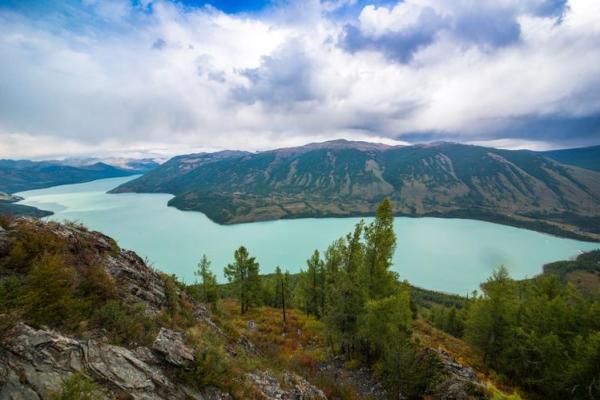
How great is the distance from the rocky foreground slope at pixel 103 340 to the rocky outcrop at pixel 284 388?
0.21 feet

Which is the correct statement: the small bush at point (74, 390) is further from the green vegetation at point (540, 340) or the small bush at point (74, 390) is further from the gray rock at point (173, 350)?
the green vegetation at point (540, 340)

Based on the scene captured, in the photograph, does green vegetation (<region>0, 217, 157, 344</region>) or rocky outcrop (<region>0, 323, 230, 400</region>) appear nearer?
rocky outcrop (<region>0, 323, 230, 400</region>)

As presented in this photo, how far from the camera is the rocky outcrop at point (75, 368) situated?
6711 millimetres

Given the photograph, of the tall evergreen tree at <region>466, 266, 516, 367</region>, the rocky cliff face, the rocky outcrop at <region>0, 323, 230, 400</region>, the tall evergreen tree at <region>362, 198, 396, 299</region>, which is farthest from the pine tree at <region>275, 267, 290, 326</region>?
the rocky outcrop at <region>0, 323, 230, 400</region>

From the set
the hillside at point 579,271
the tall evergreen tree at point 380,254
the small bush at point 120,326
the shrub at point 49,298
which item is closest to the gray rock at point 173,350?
the small bush at point 120,326

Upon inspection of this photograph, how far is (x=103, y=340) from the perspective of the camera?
9.80 metres

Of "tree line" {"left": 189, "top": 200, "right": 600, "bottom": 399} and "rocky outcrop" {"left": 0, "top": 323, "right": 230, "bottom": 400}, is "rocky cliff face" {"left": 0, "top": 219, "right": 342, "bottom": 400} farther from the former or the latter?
"tree line" {"left": 189, "top": 200, "right": 600, "bottom": 399}

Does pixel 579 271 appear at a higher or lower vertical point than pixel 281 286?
lower

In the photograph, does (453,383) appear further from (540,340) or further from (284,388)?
(540,340)

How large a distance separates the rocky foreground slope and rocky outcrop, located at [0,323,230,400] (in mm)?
25

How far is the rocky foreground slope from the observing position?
24.7 feet

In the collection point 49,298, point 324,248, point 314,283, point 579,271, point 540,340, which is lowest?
point 579,271

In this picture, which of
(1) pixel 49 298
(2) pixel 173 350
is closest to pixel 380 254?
(2) pixel 173 350

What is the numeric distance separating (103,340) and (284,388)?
864 centimetres
